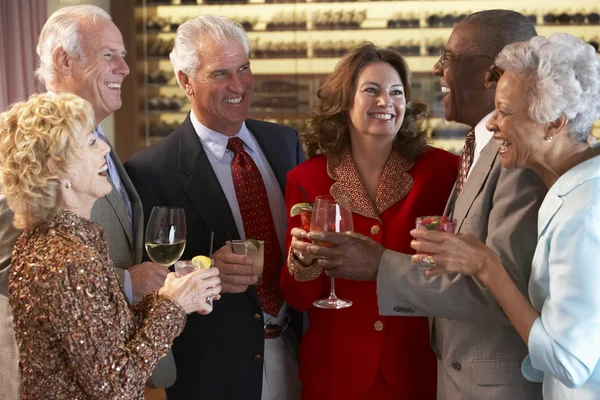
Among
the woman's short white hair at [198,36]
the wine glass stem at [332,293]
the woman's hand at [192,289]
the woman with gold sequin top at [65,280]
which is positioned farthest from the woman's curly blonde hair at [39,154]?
the woman's short white hair at [198,36]

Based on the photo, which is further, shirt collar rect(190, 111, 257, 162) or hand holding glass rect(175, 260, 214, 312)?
shirt collar rect(190, 111, 257, 162)

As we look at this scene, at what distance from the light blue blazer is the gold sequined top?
36.9 inches

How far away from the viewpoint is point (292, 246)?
8.39 feet

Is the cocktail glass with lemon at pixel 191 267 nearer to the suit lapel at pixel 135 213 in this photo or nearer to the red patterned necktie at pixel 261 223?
the suit lapel at pixel 135 213

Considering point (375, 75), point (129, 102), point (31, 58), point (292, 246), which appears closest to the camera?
point (292, 246)

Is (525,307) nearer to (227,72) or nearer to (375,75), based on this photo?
(375,75)

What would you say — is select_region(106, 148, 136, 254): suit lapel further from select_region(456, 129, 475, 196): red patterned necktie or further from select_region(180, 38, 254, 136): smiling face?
select_region(456, 129, 475, 196): red patterned necktie

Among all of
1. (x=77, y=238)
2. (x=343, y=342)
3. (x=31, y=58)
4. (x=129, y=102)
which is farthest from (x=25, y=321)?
(x=129, y=102)

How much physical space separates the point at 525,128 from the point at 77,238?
1.15 metres

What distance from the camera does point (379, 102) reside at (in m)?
2.74

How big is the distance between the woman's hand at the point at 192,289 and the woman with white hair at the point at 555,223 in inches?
22.0

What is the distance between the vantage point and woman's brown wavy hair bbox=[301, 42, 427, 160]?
2.80m

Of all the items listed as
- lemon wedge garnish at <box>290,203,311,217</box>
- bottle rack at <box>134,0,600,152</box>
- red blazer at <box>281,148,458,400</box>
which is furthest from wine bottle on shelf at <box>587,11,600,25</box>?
lemon wedge garnish at <box>290,203,311,217</box>

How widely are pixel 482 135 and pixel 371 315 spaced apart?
0.71 metres
